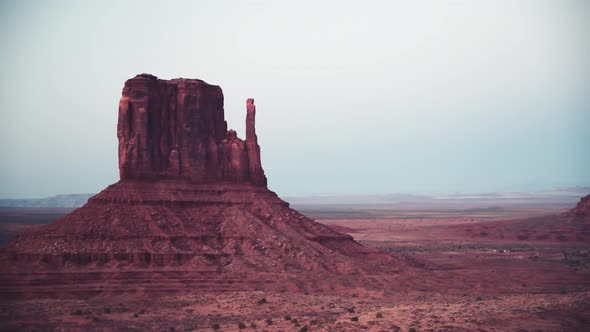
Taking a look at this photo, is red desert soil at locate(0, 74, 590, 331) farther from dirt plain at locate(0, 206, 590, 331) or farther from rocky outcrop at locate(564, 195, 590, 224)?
rocky outcrop at locate(564, 195, 590, 224)

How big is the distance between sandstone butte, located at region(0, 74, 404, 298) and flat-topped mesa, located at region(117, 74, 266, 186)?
93mm

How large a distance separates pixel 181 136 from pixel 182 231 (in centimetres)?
936

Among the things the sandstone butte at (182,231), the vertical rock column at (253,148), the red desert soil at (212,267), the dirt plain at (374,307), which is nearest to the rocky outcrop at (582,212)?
the red desert soil at (212,267)

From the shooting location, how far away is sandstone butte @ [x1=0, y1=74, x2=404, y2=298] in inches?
1960

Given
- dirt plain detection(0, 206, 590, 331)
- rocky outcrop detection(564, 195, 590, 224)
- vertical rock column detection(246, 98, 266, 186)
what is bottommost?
dirt plain detection(0, 206, 590, 331)

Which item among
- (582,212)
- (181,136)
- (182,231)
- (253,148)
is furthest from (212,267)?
(582,212)

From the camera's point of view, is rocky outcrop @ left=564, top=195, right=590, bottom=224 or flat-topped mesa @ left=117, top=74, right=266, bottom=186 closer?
flat-topped mesa @ left=117, top=74, right=266, bottom=186

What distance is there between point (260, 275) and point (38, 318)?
17.0m

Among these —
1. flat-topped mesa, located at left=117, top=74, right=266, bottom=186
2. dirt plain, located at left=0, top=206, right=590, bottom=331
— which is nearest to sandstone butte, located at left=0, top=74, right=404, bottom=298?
flat-topped mesa, located at left=117, top=74, right=266, bottom=186

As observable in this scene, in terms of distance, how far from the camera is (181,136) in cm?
6003

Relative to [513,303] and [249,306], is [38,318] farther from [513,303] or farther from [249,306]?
[513,303]

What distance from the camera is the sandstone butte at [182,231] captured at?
1960 inches

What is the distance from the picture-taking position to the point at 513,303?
4209cm

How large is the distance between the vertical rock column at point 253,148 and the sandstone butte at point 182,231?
96 millimetres
